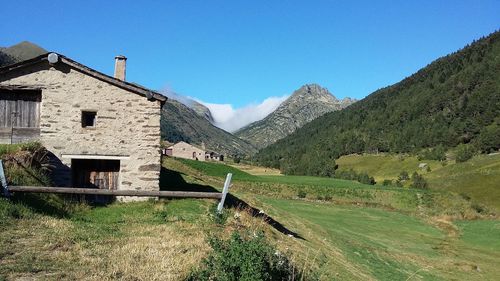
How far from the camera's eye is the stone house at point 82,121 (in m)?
23.1

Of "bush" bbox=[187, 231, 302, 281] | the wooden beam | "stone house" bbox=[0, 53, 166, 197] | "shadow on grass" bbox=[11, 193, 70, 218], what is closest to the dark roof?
"stone house" bbox=[0, 53, 166, 197]

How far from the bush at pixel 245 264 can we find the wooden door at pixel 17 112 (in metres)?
17.5

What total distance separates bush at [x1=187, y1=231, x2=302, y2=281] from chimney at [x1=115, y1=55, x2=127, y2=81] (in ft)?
67.9

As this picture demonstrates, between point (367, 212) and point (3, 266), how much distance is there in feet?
137

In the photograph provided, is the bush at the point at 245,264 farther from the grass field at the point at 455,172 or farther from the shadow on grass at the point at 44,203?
the grass field at the point at 455,172

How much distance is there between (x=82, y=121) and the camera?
2330 cm

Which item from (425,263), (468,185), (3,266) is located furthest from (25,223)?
(468,185)

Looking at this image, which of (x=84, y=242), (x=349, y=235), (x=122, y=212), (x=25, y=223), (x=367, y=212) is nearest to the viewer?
(x=84, y=242)

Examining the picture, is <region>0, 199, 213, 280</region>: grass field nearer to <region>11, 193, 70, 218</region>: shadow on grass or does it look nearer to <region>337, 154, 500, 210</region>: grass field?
<region>11, 193, 70, 218</region>: shadow on grass

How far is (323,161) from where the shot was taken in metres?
166

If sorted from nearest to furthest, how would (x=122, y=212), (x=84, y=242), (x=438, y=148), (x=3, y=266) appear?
1. (x=3, y=266)
2. (x=84, y=242)
3. (x=122, y=212)
4. (x=438, y=148)

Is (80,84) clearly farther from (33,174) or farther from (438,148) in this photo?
(438,148)

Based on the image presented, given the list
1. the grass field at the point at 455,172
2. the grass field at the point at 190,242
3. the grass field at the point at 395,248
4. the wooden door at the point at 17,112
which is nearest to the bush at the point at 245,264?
the grass field at the point at 190,242

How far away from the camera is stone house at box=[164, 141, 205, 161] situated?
118713 mm
